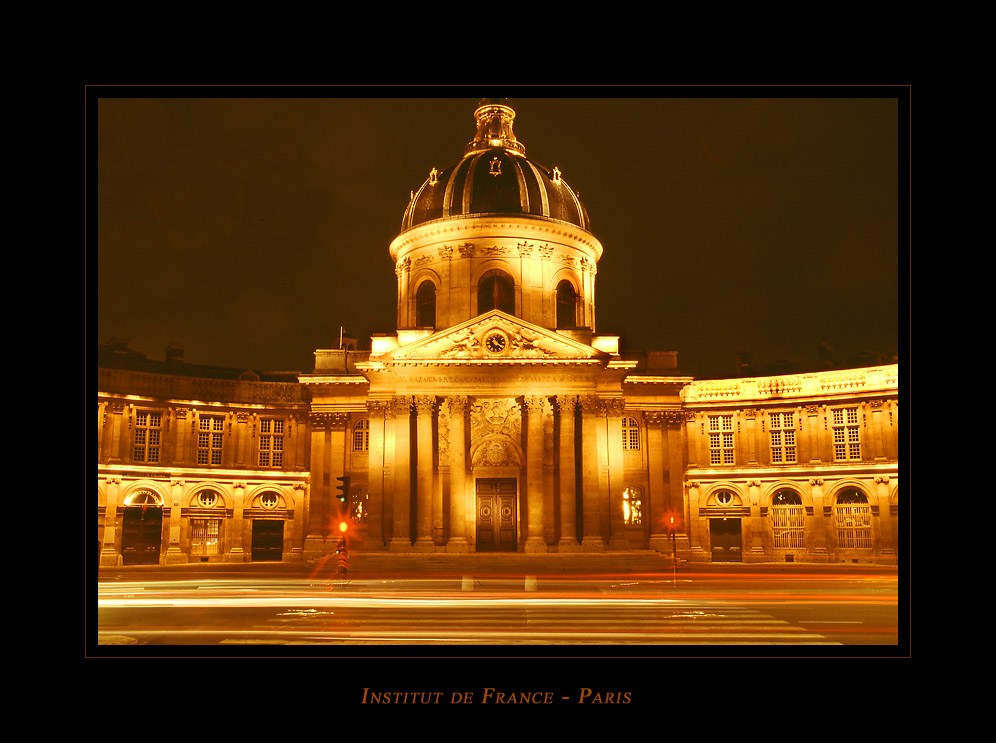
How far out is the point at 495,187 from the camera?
51.2 metres

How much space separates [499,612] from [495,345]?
934 inches

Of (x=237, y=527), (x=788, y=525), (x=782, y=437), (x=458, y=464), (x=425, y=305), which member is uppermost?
(x=425, y=305)

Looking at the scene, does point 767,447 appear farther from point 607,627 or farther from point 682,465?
point 607,627

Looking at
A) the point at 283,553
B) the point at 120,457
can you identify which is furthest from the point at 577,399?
the point at 120,457

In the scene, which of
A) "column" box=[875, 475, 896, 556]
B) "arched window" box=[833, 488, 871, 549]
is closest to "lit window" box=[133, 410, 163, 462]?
"arched window" box=[833, 488, 871, 549]

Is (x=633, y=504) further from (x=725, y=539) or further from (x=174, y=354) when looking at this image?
(x=174, y=354)

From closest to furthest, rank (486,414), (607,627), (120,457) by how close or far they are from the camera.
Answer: (607,627), (486,414), (120,457)

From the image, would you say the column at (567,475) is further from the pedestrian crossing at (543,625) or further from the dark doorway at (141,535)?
the dark doorway at (141,535)

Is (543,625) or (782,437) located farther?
(782,437)

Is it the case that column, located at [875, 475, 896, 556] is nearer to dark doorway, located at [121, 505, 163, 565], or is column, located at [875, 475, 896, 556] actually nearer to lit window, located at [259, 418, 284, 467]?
lit window, located at [259, 418, 284, 467]

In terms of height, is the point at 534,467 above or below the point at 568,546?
above

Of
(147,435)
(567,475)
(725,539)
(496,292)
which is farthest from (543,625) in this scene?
(147,435)

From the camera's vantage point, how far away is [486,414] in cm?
4647
